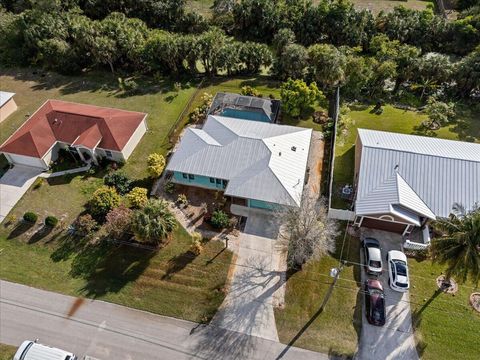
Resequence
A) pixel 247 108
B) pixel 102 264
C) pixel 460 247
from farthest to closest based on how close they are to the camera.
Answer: pixel 247 108
pixel 102 264
pixel 460 247

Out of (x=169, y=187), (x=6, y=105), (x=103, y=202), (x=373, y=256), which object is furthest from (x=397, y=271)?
(x=6, y=105)

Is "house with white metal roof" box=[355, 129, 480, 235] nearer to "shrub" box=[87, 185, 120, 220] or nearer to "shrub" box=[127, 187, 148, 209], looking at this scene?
"shrub" box=[127, 187, 148, 209]

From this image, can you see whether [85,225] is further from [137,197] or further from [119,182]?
[119,182]

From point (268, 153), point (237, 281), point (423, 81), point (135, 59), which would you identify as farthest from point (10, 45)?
point (423, 81)

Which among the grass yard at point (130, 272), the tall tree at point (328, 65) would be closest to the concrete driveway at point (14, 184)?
the grass yard at point (130, 272)

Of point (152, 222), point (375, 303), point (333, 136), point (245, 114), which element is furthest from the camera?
point (245, 114)

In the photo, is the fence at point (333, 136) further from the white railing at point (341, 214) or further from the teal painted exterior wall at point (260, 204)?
the teal painted exterior wall at point (260, 204)

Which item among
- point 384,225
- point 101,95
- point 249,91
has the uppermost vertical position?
point 101,95
